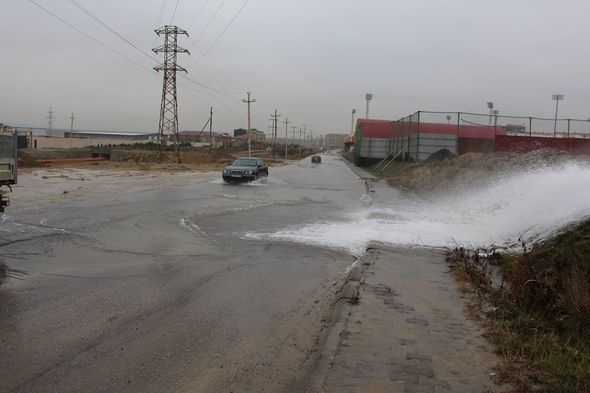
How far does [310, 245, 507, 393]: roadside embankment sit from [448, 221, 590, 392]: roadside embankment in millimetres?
230

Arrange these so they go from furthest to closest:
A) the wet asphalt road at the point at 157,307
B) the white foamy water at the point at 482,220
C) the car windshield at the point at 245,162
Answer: the car windshield at the point at 245,162, the white foamy water at the point at 482,220, the wet asphalt road at the point at 157,307

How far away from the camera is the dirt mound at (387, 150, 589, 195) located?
1944 cm

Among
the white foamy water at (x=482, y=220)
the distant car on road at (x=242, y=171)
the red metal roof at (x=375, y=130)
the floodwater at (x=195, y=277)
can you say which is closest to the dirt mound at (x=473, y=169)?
the floodwater at (x=195, y=277)

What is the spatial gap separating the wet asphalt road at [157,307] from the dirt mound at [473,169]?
34.8 feet

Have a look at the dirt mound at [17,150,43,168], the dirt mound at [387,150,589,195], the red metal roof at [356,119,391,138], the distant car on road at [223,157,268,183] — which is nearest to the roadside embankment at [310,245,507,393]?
the dirt mound at [387,150,589,195]

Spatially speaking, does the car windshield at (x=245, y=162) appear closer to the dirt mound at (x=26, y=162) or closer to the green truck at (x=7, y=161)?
the dirt mound at (x=26, y=162)

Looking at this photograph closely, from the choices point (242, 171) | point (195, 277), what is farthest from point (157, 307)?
point (242, 171)

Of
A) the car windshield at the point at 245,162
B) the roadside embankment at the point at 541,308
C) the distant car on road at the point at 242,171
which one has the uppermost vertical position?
the car windshield at the point at 245,162

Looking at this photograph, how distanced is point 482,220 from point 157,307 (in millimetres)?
9644

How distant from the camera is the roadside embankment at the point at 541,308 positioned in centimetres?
440

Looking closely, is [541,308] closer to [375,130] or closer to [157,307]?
[157,307]

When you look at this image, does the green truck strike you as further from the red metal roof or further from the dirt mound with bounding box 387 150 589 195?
the red metal roof

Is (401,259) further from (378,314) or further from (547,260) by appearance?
(378,314)

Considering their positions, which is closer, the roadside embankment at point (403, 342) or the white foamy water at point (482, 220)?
the roadside embankment at point (403, 342)
